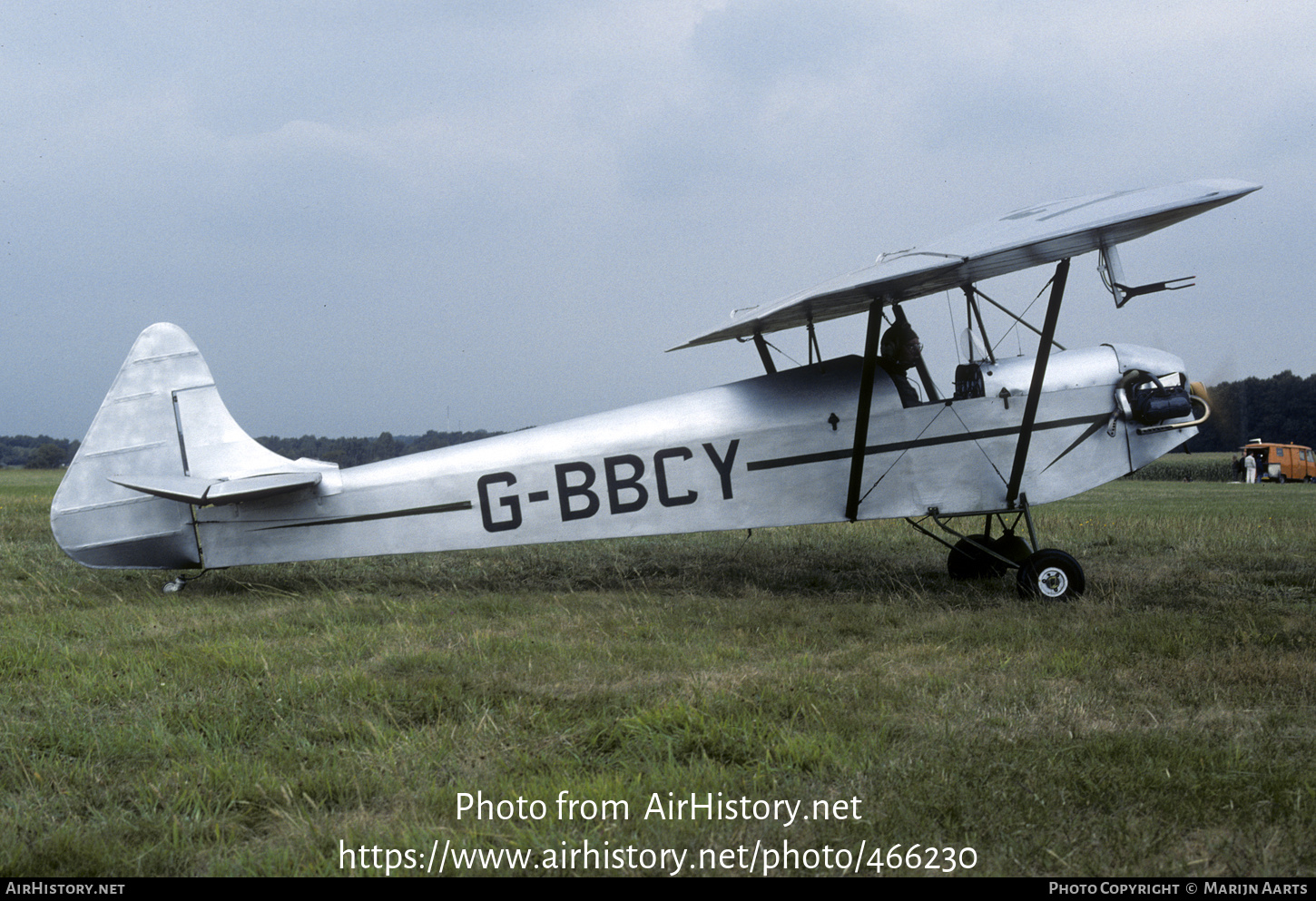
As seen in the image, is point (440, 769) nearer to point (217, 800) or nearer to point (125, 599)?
point (217, 800)

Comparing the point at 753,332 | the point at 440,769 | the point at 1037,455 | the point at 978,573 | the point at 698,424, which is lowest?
the point at 978,573

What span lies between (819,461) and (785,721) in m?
3.63

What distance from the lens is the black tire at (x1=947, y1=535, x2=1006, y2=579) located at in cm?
773

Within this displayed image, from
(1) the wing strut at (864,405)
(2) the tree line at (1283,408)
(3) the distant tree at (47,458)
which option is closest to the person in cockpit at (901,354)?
(1) the wing strut at (864,405)

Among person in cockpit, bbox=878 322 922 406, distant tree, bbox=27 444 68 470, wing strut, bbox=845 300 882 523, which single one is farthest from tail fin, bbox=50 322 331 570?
distant tree, bbox=27 444 68 470

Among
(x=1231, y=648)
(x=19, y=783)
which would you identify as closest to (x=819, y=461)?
(x=1231, y=648)

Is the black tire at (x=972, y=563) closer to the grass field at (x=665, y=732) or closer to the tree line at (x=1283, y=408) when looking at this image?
the grass field at (x=665, y=732)

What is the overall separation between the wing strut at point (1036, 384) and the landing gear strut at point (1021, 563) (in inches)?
7.8

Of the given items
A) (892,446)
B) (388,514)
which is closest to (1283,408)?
(892,446)

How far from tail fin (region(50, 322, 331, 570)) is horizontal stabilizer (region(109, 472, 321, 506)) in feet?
0.21

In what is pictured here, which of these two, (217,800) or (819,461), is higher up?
(819,461)

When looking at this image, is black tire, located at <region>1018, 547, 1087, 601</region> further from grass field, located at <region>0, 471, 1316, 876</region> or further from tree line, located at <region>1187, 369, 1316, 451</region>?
tree line, located at <region>1187, 369, 1316, 451</region>

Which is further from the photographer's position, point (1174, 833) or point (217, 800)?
point (217, 800)

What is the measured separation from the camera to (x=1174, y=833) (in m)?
2.56
